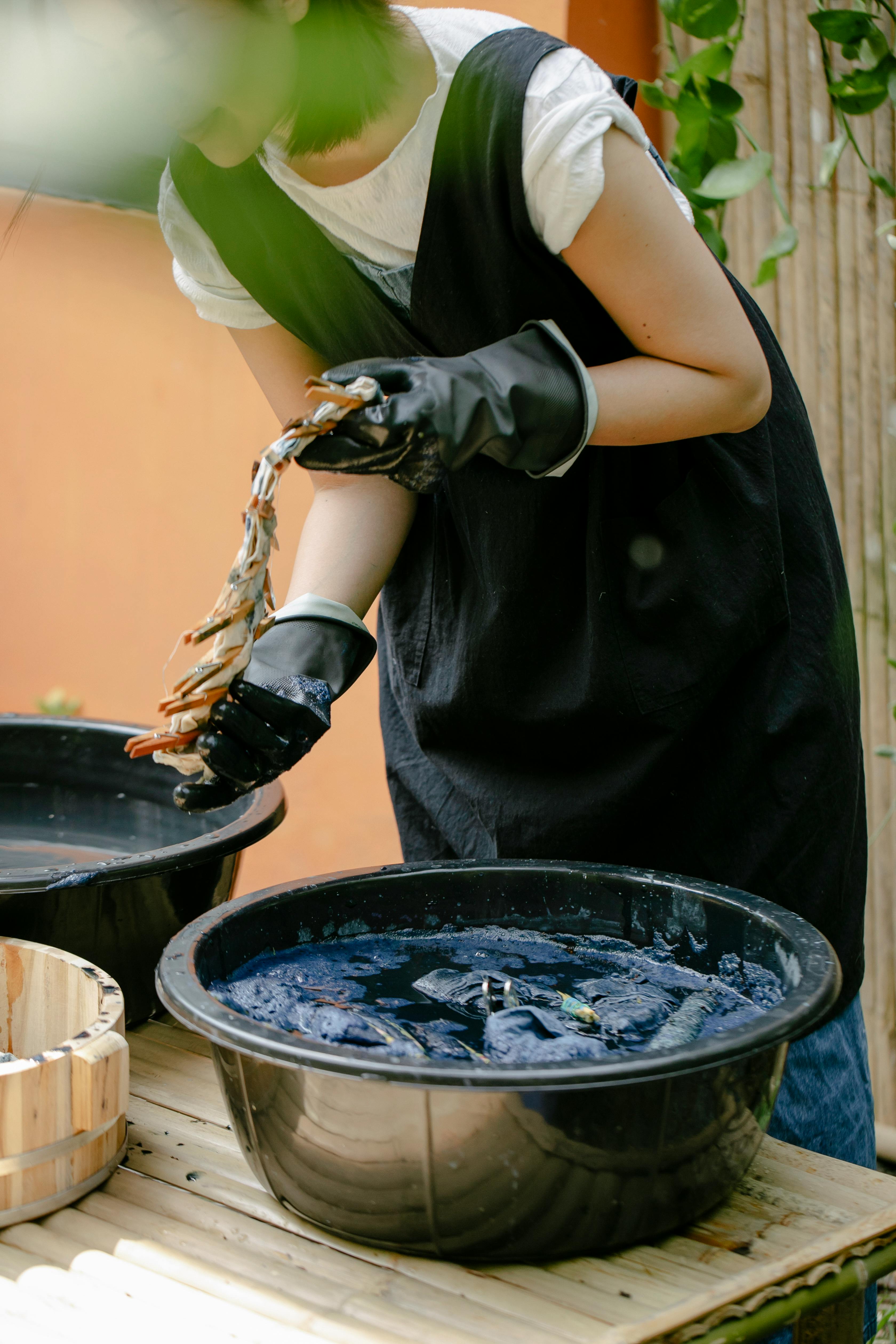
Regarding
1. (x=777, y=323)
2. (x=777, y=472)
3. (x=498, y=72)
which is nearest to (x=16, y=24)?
(x=498, y=72)

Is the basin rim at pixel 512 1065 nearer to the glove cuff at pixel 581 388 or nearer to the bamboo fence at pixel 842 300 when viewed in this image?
the glove cuff at pixel 581 388

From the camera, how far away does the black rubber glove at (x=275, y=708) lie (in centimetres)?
106

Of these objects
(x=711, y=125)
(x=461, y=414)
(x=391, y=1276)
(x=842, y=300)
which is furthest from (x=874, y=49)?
(x=391, y=1276)

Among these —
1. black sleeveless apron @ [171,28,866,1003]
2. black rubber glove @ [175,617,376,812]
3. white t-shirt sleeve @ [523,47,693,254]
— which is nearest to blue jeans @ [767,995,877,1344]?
black sleeveless apron @ [171,28,866,1003]

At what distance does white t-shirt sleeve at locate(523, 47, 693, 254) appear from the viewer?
3.00ft

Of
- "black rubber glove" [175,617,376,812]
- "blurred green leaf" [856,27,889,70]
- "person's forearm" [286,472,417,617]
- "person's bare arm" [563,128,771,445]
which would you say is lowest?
"black rubber glove" [175,617,376,812]

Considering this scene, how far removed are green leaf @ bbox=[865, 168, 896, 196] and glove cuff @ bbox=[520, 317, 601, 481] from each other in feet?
3.69

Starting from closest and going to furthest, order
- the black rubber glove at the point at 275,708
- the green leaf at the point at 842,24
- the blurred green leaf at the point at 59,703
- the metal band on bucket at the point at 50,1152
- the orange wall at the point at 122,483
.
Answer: the metal band on bucket at the point at 50,1152
the black rubber glove at the point at 275,708
the green leaf at the point at 842,24
the orange wall at the point at 122,483
the blurred green leaf at the point at 59,703

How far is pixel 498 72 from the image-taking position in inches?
38.2

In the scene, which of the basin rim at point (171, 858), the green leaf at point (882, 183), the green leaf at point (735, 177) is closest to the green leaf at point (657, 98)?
the green leaf at point (735, 177)

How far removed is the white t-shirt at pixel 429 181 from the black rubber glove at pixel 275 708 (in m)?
0.39

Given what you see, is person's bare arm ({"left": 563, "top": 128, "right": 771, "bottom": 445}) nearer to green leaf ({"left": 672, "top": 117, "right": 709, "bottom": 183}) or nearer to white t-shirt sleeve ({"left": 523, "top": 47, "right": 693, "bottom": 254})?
white t-shirt sleeve ({"left": 523, "top": 47, "right": 693, "bottom": 254})

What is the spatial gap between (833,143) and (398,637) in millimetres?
1195

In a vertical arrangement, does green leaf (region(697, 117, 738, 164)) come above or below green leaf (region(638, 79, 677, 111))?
below
